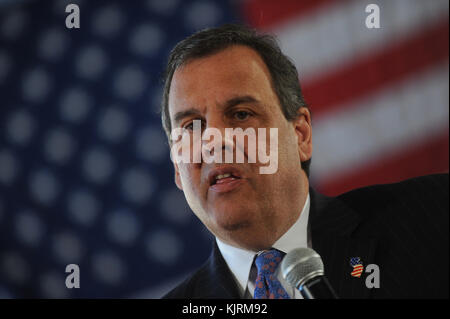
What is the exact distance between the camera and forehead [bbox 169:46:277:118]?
5.65 ft

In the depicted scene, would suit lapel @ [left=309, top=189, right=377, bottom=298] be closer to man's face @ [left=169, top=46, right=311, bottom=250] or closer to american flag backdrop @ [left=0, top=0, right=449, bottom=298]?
man's face @ [left=169, top=46, right=311, bottom=250]

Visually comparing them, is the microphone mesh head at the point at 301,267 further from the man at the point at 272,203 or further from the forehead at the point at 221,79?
the forehead at the point at 221,79

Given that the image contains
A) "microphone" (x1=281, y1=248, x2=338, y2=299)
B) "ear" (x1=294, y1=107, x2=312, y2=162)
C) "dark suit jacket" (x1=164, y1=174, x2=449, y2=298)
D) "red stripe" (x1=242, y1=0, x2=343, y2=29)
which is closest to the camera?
"microphone" (x1=281, y1=248, x2=338, y2=299)

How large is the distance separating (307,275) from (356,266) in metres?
0.59

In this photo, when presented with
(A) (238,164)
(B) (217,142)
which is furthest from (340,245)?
(B) (217,142)

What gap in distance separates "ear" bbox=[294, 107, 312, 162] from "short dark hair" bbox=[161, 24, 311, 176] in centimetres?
3

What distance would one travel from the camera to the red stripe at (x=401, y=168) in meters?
2.14

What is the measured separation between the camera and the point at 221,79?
1734 millimetres

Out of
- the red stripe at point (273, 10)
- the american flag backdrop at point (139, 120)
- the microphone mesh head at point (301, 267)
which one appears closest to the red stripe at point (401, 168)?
the american flag backdrop at point (139, 120)

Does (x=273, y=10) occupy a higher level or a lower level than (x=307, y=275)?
higher

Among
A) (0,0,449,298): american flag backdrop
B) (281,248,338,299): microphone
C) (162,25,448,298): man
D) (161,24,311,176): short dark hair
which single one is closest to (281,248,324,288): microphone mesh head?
(281,248,338,299): microphone

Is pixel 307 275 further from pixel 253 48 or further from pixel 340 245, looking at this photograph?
pixel 253 48

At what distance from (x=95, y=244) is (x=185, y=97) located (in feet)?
2.69
